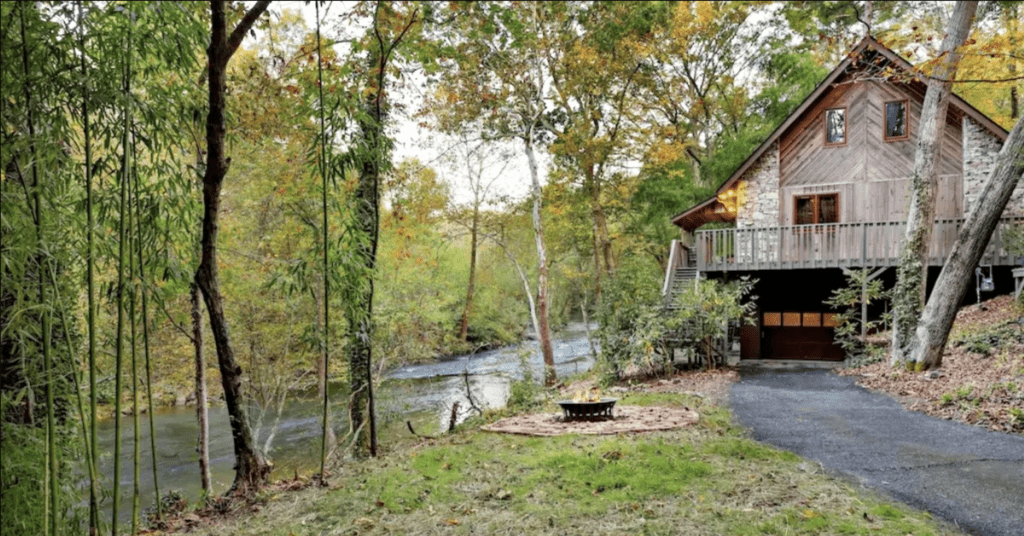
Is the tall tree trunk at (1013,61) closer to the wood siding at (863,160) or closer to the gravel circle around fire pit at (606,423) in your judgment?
the wood siding at (863,160)

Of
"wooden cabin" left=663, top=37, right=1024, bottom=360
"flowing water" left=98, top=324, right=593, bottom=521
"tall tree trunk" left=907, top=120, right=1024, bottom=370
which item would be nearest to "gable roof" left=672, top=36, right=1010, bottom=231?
"wooden cabin" left=663, top=37, right=1024, bottom=360

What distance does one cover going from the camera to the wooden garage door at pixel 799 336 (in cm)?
1666

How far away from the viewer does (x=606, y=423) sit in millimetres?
7770

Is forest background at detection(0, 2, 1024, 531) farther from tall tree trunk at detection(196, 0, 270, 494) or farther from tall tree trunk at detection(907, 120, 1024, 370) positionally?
tall tree trunk at detection(907, 120, 1024, 370)

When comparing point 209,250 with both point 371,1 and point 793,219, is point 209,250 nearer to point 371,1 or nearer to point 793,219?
point 371,1

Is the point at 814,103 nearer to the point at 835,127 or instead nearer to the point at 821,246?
the point at 835,127

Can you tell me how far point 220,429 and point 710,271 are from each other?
12880 millimetres

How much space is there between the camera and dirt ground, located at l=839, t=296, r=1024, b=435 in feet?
23.4

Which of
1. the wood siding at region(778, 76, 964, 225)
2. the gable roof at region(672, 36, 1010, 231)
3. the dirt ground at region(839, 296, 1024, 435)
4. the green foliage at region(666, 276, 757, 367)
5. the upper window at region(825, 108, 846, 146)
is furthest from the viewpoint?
the upper window at region(825, 108, 846, 146)

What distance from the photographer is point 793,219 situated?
16.4 metres

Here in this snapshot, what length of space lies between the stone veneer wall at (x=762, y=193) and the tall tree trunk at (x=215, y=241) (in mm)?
14758

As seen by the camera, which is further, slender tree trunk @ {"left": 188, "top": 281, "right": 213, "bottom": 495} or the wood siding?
the wood siding

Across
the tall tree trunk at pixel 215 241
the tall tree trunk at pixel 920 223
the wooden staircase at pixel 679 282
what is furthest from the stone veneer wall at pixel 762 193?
the tall tree trunk at pixel 215 241

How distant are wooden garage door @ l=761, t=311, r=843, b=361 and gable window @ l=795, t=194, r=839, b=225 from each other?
8.98 ft
